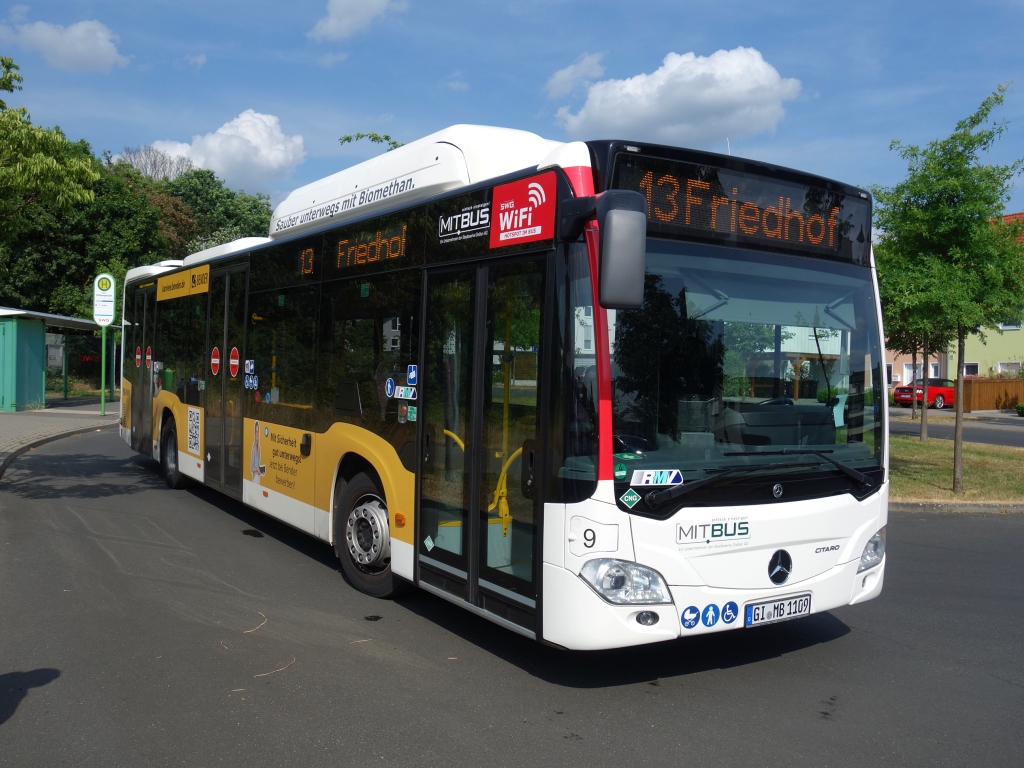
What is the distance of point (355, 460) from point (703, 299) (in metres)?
3.33

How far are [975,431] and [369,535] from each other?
26876 millimetres

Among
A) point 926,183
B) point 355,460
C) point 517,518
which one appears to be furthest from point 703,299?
point 926,183

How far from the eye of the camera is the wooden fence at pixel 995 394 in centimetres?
4162

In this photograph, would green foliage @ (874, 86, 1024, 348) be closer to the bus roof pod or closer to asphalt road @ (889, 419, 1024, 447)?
the bus roof pod

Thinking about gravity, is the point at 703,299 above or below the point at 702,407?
above

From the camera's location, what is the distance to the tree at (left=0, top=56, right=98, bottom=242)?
34.9 ft

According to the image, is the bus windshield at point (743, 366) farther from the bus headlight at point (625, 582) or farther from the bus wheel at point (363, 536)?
the bus wheel at point (363, 536)

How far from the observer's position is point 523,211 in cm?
500

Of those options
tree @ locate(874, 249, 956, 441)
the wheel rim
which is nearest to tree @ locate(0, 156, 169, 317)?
tree @ locate(874, 249, 956, 441)

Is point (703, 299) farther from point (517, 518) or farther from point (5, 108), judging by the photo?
point (5, 108)

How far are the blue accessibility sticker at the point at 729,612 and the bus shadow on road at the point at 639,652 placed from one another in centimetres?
68

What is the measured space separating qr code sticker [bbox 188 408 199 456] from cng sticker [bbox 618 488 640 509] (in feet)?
24.7

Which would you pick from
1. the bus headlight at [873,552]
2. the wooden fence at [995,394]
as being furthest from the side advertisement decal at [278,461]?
the wooden fence at [995,394]

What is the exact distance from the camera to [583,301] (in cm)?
452
